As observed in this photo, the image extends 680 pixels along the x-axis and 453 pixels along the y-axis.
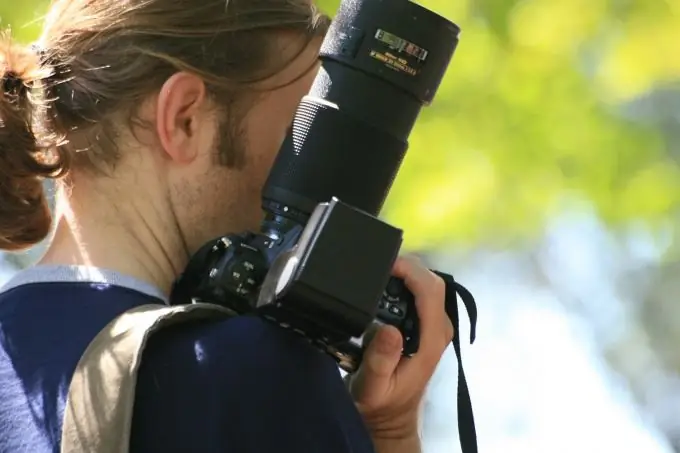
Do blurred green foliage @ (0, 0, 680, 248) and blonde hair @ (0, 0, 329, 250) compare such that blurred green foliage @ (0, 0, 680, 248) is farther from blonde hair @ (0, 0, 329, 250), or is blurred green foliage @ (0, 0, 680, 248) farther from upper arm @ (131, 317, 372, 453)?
upper arm @ (131, 317, 372, 453)

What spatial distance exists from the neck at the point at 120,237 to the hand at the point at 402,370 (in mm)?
192

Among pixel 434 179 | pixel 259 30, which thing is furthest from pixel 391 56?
pixel 434 179

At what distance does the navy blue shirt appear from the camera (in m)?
0.77

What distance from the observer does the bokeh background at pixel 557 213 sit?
193cm

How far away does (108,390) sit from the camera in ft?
2.47

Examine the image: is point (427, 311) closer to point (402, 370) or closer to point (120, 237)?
point (402, 370)

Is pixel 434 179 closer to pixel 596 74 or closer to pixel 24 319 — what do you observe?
pixel 596 74

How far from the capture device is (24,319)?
0.85 m

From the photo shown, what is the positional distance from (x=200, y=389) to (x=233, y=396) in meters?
0.02

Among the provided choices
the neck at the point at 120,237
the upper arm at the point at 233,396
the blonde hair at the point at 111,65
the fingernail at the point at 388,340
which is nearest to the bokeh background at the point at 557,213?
the blonde hair at the point at 111,65

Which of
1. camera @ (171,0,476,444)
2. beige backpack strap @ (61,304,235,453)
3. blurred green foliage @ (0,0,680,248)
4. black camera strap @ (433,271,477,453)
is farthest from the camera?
blurred green foliage @ (0,0,680,248)

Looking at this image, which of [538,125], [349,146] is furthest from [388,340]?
[538,125]

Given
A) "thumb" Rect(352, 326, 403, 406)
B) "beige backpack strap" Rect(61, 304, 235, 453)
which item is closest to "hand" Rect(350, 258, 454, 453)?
"thumb" Rect(352, 326, 403, 406)

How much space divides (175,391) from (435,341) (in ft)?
0.96
